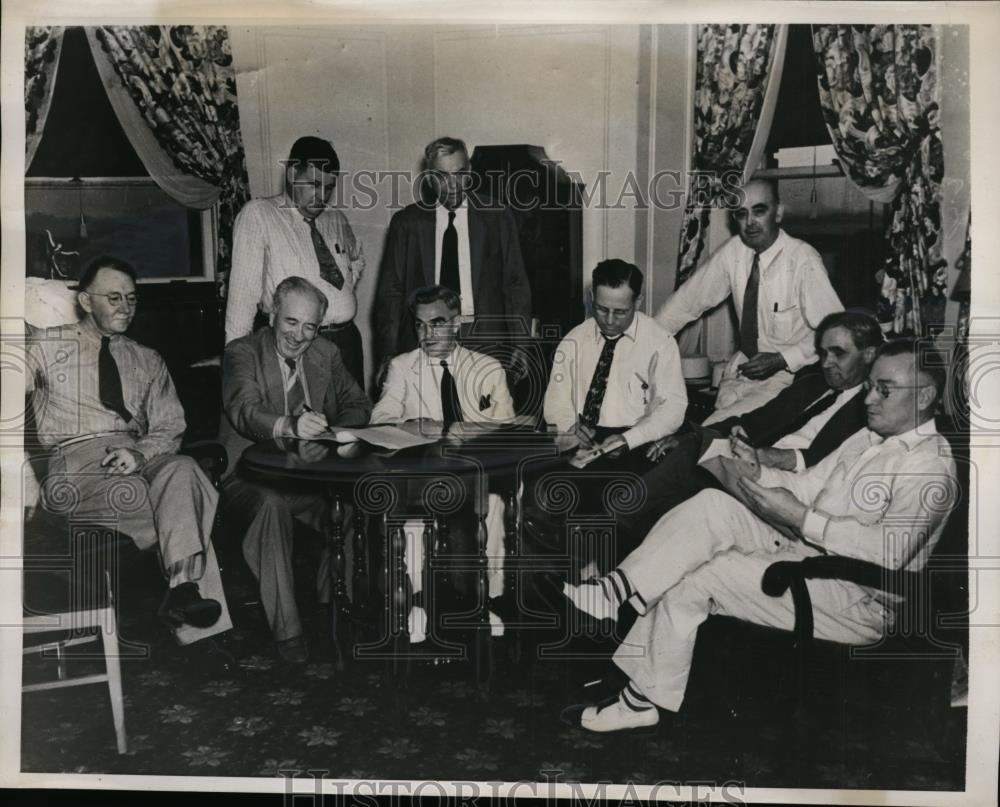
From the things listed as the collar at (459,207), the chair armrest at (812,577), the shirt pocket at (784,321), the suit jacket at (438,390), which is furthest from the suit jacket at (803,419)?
the collar at (459,207)

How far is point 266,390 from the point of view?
4188mm

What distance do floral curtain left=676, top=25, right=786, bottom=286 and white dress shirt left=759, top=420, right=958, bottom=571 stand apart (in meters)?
1.13

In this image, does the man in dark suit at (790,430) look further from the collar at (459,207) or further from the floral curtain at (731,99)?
the collar at (459,207)

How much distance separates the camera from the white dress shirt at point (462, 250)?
163 inches

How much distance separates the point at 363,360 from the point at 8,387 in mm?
1393

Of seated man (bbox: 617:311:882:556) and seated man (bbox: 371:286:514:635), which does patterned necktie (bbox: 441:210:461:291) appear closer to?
seated man (bbox: 371:286:514:635)

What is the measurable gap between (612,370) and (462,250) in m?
0.74

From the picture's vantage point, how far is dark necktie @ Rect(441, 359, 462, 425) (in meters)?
4.16

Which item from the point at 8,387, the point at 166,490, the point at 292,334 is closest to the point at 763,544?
the point at 292,334

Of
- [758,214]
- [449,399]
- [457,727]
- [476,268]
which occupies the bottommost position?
[457,727]

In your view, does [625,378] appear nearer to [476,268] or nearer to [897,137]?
[476,268]

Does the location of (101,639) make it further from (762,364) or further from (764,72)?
(764,72)

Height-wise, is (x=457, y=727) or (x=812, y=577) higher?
(x=812, y=577)

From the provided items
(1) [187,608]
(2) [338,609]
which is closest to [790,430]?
(2) [338,609]
